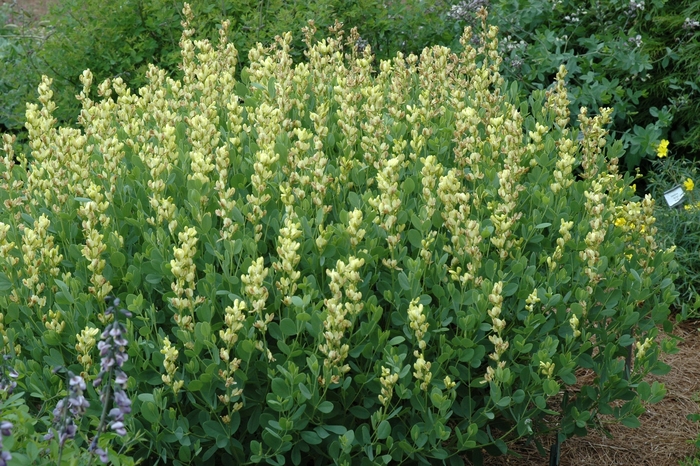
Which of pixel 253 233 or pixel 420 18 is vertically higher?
pixel 420 18

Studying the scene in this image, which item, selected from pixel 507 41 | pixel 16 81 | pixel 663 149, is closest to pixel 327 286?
pixel 663 149

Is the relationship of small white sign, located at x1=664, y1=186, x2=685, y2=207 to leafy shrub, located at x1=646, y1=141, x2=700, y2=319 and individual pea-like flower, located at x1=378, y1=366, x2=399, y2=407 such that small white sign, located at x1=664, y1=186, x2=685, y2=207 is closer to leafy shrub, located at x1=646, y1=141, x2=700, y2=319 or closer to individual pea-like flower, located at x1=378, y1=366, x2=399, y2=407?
leafy shrub, located at x1=646, y1=141, x2=700, y2=319

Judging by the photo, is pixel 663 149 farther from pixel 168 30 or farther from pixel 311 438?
pixel 311 438

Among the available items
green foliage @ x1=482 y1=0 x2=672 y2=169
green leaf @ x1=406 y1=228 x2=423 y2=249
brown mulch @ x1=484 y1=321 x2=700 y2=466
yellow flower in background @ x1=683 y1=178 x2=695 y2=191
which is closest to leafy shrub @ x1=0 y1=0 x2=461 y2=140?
green foliage @ x1=482 y1=0 x2=672 y2=169

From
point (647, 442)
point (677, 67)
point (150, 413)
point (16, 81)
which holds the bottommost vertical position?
point (647, 442)

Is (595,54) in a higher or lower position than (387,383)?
higher

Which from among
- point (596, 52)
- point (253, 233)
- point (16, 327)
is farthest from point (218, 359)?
point (596, 52)

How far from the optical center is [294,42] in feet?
18.4

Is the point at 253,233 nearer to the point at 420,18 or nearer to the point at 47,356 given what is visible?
the point at 47,356

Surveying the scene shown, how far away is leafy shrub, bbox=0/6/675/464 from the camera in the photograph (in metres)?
2.32

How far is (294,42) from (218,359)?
12.1 feet

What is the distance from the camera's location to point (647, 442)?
3543 mm

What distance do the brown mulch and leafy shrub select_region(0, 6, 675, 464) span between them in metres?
0.34

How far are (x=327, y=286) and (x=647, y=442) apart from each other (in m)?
1.74
